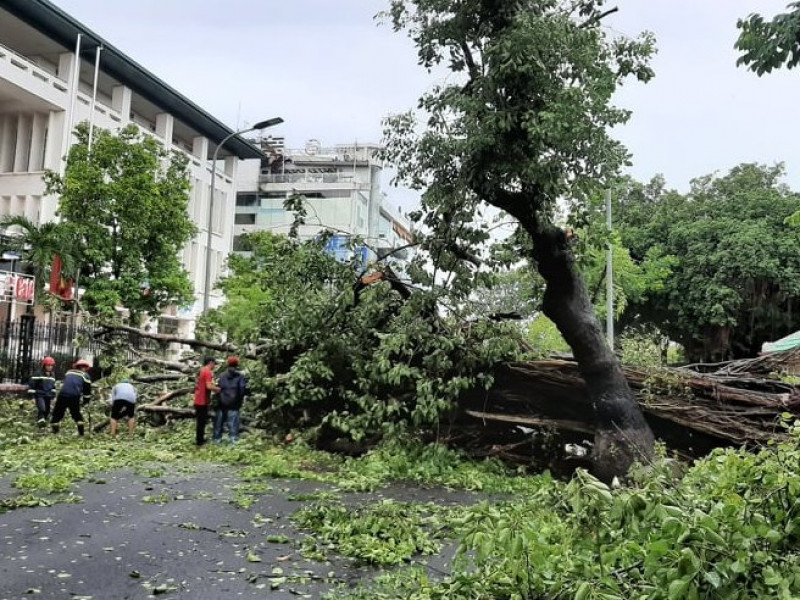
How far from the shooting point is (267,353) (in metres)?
13.2

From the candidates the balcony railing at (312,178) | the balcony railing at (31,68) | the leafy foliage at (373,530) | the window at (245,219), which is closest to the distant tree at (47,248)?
the balcony railing at (31,68)

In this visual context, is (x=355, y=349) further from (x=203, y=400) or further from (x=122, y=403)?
(x=122, y=403)

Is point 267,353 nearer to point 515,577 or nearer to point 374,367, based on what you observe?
point 374,367

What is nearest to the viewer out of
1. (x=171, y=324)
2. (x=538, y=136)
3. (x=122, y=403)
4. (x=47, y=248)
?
(x=538, y=136)

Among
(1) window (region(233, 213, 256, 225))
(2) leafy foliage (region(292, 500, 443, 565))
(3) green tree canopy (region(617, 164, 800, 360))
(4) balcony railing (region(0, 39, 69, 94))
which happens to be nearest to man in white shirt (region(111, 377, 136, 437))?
(2) leafy foliage (region(292, 500, 443, 565))

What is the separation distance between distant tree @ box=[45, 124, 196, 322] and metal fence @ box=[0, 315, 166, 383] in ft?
8.01

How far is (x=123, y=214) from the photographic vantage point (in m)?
23.4

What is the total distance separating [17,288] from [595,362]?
21.7m

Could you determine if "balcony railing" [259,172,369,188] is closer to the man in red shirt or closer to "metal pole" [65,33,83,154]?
"metal pole" [65,33,83,154]

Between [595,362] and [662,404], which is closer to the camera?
[595,362]

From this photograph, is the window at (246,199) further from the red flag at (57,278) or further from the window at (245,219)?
the red flag at (57,278)

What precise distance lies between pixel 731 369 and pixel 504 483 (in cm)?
416

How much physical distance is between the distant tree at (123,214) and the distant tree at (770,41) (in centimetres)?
2045

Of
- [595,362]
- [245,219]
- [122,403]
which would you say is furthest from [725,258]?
[245,219]
